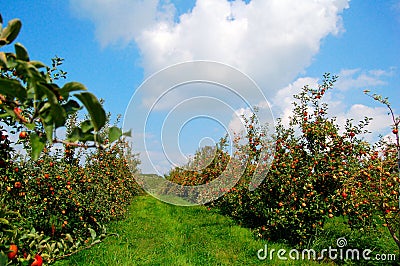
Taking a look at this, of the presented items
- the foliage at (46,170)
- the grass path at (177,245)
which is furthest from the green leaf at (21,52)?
the grass path at (177,245)

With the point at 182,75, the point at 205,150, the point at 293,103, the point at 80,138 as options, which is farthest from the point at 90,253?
the point at 205,150

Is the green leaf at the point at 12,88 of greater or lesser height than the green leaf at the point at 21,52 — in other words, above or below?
below

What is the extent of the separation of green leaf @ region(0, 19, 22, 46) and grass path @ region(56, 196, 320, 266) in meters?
4.30

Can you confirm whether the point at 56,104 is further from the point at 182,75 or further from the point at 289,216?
the point at 182,75

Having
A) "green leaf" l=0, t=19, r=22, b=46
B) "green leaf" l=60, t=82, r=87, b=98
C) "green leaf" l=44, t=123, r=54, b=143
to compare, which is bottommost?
"green leaf" l=44, t=123, r=54, b=143

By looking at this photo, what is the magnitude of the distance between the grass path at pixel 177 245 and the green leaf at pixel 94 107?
442cm

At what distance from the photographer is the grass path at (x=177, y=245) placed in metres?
5.08

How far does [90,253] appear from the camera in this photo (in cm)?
524

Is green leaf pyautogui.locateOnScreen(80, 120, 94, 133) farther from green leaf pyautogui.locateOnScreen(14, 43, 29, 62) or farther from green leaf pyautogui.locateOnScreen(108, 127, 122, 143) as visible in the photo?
green leaf pyautogui.locateOnScreen(14, 43, 29, 62)

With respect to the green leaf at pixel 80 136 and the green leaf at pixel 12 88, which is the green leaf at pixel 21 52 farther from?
the green leaf at pixel 80 136

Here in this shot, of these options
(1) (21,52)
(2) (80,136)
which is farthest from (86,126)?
(1) (21,52)

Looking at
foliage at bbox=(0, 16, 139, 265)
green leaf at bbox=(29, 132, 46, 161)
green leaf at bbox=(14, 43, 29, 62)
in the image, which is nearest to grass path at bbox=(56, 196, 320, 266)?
foliage at bbox=(0, 16, 139, 265)

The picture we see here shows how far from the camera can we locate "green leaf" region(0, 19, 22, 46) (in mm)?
956

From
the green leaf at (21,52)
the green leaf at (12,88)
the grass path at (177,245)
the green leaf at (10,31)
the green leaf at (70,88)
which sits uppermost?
the green leaf at (10,31)
